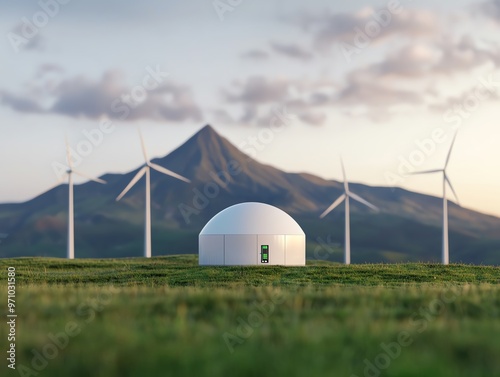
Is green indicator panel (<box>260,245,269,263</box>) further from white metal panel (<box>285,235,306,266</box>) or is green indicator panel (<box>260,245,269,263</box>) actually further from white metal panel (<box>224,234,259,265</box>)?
white metal panel (<box>285,235,306,266</box>)

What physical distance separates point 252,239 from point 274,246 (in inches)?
95.8

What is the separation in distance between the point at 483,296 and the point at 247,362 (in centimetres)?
1607

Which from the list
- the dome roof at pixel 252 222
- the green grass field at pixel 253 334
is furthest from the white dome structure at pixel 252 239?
the green grass field at pixel 253 334

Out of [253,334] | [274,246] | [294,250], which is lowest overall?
[253,334]

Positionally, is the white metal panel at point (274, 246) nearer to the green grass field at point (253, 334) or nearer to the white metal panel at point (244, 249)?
the white metal panel at point (244, 249)

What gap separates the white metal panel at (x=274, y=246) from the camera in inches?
2896

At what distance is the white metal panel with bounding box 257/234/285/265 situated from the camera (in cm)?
7356

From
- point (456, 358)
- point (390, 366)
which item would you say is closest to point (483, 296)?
point (456, 358)

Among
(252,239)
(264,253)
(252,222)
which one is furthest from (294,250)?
(252,222)

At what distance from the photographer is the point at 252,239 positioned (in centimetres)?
7325

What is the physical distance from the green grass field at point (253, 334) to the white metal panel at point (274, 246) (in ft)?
141

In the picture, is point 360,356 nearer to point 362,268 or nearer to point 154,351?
point 154,351

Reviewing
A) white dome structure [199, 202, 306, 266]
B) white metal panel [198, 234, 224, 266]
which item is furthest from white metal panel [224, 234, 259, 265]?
white metal panel [198, 234, 224, 266]

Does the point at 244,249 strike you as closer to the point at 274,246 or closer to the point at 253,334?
the point at 274,246
